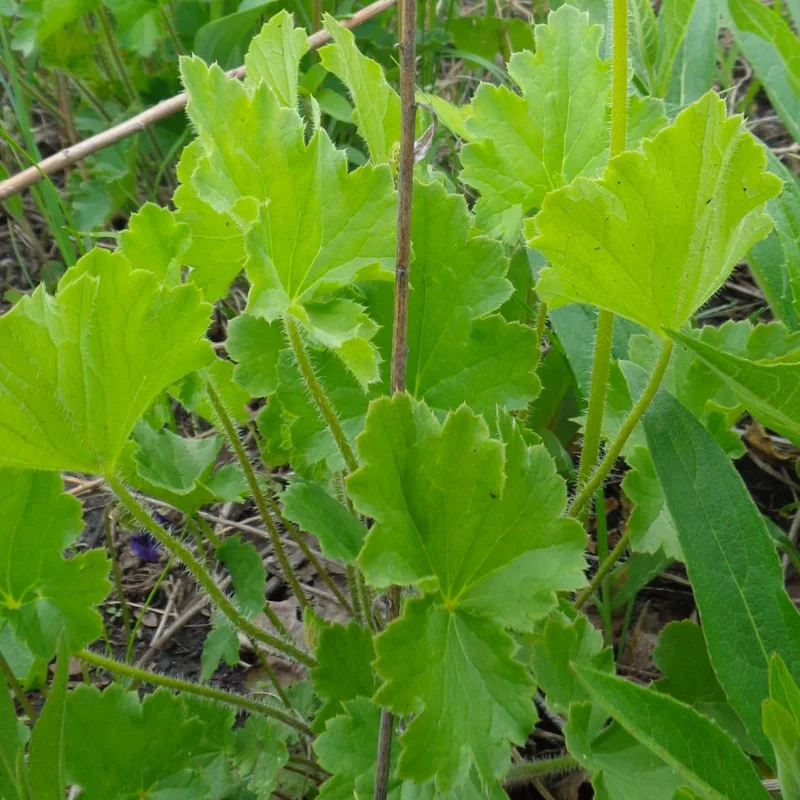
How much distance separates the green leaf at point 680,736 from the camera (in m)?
0.84

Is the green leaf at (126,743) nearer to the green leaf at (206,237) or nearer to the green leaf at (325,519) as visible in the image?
the green leaf at (325,519)

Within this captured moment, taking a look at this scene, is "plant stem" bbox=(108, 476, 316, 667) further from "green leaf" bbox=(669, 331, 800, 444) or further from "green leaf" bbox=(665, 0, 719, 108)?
"green leaf" bbox=(665, 0, 719, 108)

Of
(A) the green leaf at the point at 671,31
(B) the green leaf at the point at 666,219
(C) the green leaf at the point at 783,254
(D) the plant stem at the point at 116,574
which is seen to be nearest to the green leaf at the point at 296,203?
(B) the green leaf at the point at 666,219

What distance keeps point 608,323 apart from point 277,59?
Answer: 0.54 metres

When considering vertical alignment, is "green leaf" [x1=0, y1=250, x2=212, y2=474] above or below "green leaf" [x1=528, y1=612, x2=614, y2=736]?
above

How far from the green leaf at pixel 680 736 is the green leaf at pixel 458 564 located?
0.08 meters

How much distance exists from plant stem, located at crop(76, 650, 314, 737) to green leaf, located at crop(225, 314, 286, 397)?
1.29 feet

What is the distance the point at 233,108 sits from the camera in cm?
99

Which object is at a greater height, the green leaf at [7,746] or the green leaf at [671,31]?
the green leaf at [671,31]

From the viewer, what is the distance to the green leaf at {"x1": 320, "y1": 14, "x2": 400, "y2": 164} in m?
1.09

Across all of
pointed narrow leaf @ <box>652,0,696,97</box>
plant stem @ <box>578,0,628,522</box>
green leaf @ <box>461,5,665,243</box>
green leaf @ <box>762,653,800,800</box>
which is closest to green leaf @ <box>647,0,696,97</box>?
pointed narrow leaf @ <box>652,0,696,97</box>

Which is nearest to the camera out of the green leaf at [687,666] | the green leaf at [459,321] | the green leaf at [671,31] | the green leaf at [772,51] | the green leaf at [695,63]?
the green leaf at [459,321]

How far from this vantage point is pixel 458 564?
91cm

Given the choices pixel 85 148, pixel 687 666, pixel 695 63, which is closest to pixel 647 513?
pixel 687 666
